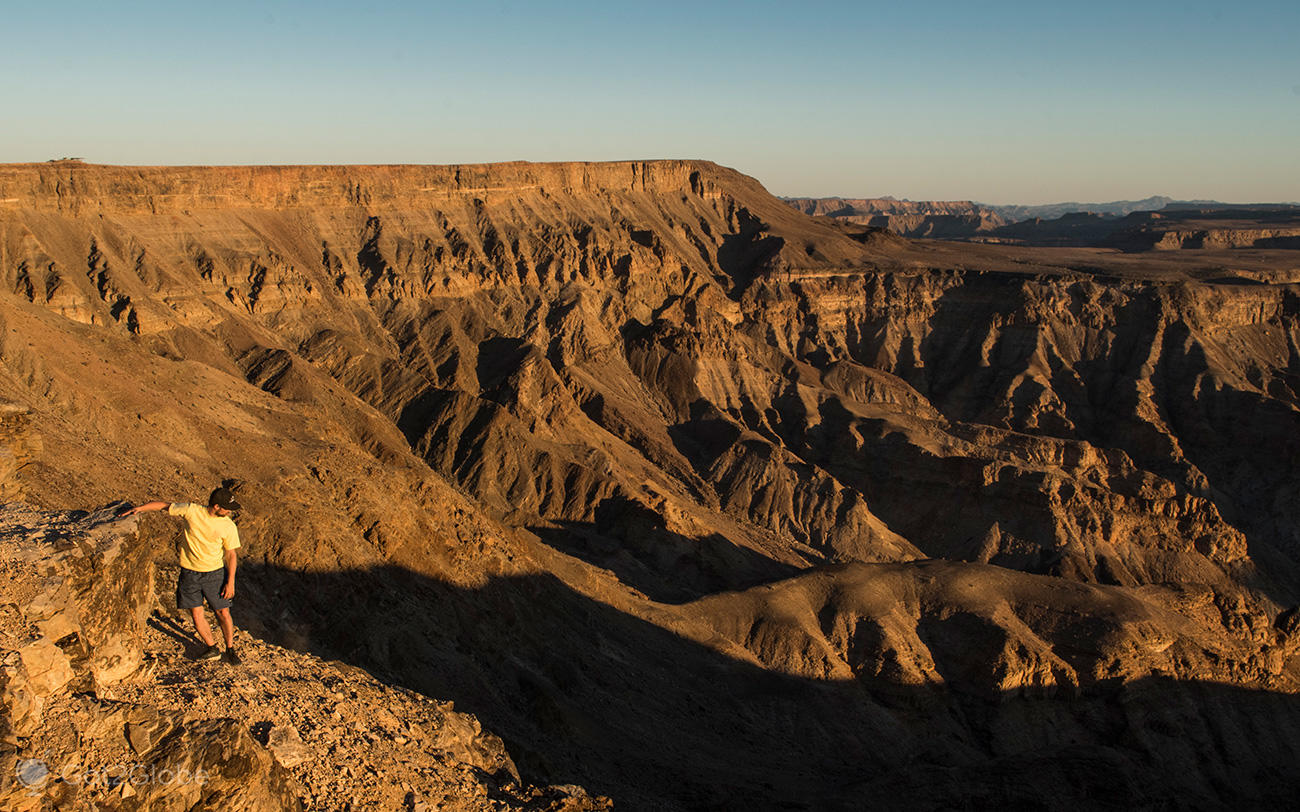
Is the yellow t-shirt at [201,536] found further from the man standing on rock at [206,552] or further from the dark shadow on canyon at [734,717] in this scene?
the dark shadow on canyon at [734,717]

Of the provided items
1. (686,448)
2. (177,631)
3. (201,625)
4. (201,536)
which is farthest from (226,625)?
(686,448)

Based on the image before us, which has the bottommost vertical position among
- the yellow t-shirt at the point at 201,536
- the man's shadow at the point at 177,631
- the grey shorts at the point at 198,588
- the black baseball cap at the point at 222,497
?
the man's shadow at the point at 177,631

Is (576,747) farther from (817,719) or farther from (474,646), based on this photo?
(817,719)

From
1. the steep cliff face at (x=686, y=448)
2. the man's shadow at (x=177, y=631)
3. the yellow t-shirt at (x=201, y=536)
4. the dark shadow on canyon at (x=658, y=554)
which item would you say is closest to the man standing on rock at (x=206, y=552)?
the yellow t-shirt at (x=201, y=536)

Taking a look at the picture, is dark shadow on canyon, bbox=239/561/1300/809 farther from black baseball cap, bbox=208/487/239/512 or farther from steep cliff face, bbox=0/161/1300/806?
black baseball cap, bbox=208/487/239/512

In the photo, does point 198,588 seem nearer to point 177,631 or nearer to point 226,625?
point 226,625

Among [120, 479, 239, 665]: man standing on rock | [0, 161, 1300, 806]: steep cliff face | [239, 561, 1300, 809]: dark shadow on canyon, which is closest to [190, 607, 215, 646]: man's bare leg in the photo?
[120, 479, 239, 665]: man standing on rock
